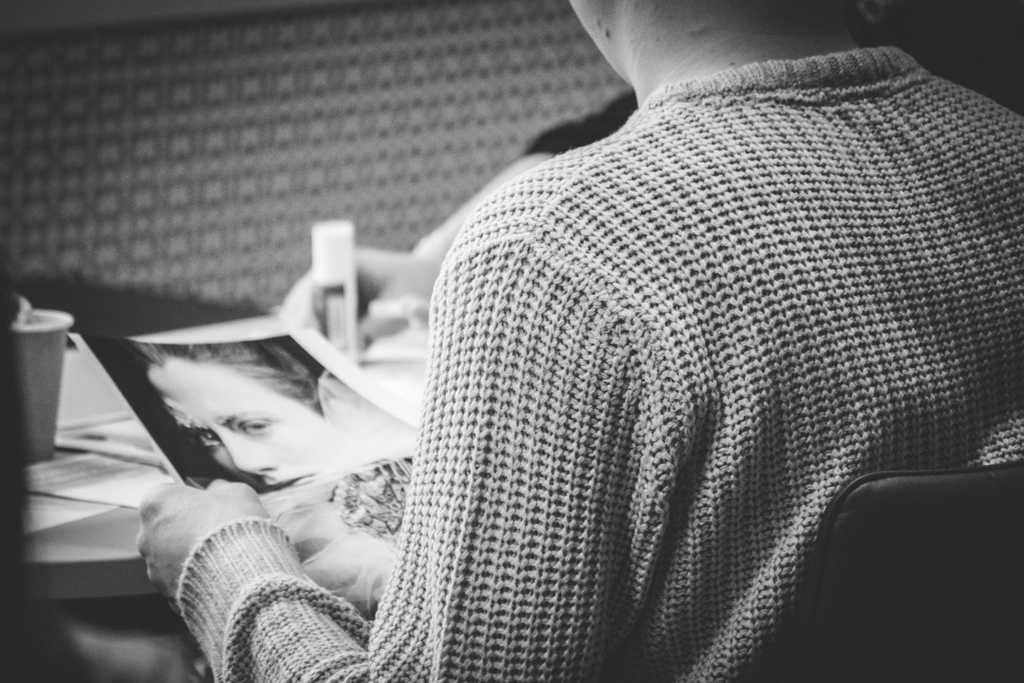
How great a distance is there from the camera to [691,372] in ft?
1.58

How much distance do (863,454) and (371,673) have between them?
0.85 feet

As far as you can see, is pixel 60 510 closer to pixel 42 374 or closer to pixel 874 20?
pixel 42 374

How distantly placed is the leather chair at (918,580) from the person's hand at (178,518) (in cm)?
35

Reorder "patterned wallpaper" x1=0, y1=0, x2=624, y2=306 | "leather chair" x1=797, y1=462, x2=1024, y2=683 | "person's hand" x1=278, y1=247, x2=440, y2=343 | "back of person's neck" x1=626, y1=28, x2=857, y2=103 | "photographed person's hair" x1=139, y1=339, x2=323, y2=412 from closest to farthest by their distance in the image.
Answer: "leather chair" x1=797, y1=462, x2=1024, y2=683 < "back of person's neck" x1=626, y1=28, x2=857, y2=103 < "photographed person's hair" x1=139, y1=339, x2=323, y2=412 < "person's hand" x1=278, y1=247, x2=440, y2=343 < "patterned wallpaper" x1=0, y1=0, x2=624, y2=306

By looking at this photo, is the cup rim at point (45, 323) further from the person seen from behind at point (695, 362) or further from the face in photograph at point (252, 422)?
the person seen from behind at point (695, 362)

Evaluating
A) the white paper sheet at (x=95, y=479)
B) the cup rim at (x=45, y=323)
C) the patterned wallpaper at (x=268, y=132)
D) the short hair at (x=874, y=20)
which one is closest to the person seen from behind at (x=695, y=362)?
the short hair at (x=874, y=20)

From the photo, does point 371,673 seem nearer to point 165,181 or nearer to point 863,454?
point 863,454

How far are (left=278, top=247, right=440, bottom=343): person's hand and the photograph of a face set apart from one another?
340 millimetres

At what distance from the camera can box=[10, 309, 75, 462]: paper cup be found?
2.61 ft

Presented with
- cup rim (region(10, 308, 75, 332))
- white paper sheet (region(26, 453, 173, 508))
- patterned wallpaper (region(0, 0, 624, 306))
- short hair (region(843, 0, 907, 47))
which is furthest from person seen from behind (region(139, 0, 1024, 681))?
patterned wallpaper (region(0, 0, 624, 306))

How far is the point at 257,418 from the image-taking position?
2.61ft

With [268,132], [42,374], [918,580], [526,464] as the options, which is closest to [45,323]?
[42,374]

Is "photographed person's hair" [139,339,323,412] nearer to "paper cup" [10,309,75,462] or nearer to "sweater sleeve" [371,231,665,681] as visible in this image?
"paper cup" [10,309,75,462]

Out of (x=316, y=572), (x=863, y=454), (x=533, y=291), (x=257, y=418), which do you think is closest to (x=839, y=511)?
(x=863, y=454)
